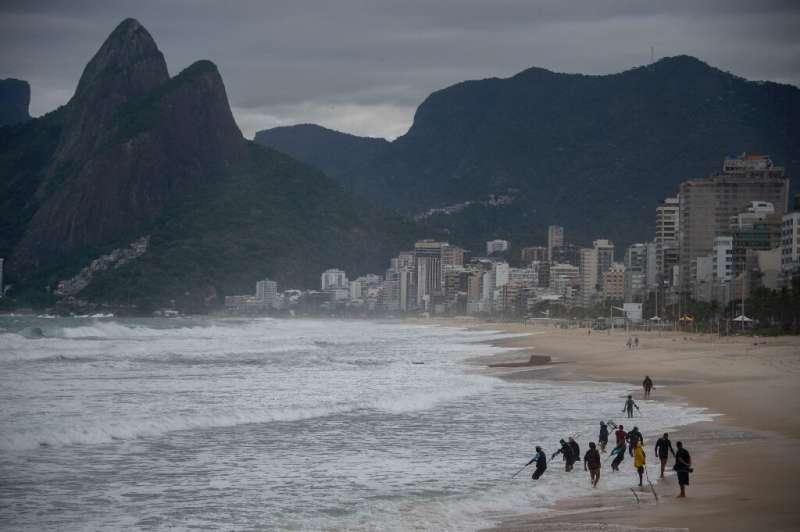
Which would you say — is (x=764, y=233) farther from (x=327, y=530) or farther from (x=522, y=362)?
(x=327, y=530)

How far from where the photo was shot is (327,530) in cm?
1638

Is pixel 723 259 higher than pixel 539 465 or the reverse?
higher

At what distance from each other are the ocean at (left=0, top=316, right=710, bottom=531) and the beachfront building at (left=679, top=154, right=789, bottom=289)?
14352 cm

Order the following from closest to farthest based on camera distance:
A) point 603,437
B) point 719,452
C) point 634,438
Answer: point 634,438 → point 719,452 → point 603,437

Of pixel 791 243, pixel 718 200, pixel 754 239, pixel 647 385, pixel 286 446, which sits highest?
pixel 718 200

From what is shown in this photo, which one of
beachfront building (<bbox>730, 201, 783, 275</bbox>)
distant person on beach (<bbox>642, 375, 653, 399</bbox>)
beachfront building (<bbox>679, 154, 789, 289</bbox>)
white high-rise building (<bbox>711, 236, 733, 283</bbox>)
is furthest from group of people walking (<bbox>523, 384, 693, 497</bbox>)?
beachfront building (<bbox>679, 154, 789, 289</bbox>)

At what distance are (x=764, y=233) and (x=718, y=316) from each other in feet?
148

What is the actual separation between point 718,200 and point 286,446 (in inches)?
6784

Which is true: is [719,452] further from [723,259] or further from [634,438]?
[723,259]

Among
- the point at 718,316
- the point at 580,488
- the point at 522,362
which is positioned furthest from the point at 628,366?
the point at 718,316

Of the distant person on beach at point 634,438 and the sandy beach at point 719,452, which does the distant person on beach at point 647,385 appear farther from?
the distant person on beach at point 634,438

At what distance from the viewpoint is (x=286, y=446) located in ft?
81.7

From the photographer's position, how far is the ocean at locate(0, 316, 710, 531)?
17.8 metres

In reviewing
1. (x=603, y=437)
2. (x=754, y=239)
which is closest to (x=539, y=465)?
(x=603, y=437)
